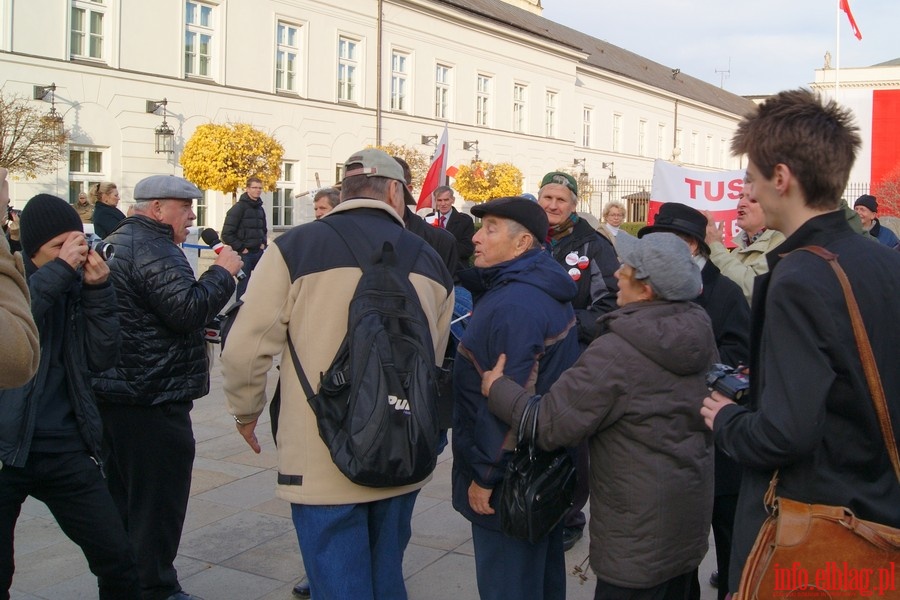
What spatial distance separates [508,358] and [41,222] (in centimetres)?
201

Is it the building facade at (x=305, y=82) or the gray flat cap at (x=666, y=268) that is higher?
the building facade at (x=305, y=82)

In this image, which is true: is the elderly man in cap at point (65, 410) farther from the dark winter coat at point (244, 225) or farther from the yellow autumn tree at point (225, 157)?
the yellow autumn tree at point (225, 157)

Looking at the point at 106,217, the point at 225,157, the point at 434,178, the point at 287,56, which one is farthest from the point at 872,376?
the point at 287,56

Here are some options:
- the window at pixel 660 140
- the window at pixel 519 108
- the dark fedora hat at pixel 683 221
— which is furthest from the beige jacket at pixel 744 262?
the window at pixel 660 140

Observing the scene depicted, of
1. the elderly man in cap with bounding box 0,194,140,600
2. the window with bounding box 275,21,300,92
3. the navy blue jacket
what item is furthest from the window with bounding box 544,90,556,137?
the elderly man in cap with bounding box 0,194,140,600

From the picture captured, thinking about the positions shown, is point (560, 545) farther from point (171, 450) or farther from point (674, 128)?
point (674, 128)

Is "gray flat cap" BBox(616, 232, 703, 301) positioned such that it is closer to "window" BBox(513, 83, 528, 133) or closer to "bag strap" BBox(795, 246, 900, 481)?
"bag strap" BBox(795, 246, 900, 481)

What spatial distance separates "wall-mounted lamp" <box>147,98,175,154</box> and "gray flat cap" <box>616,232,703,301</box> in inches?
795

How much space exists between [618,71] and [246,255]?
117 ft

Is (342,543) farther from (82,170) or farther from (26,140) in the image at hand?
(82,170)

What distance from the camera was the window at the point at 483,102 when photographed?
111 ft

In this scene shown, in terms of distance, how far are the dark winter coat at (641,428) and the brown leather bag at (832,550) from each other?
74 cm

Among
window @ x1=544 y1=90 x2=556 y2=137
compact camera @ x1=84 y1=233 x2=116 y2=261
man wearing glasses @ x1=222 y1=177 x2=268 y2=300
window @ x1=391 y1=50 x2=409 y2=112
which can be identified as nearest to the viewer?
compact camera @ x1=84 y1=233 x2=116 y2=261

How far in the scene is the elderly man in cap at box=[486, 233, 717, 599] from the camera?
8.73 ft
